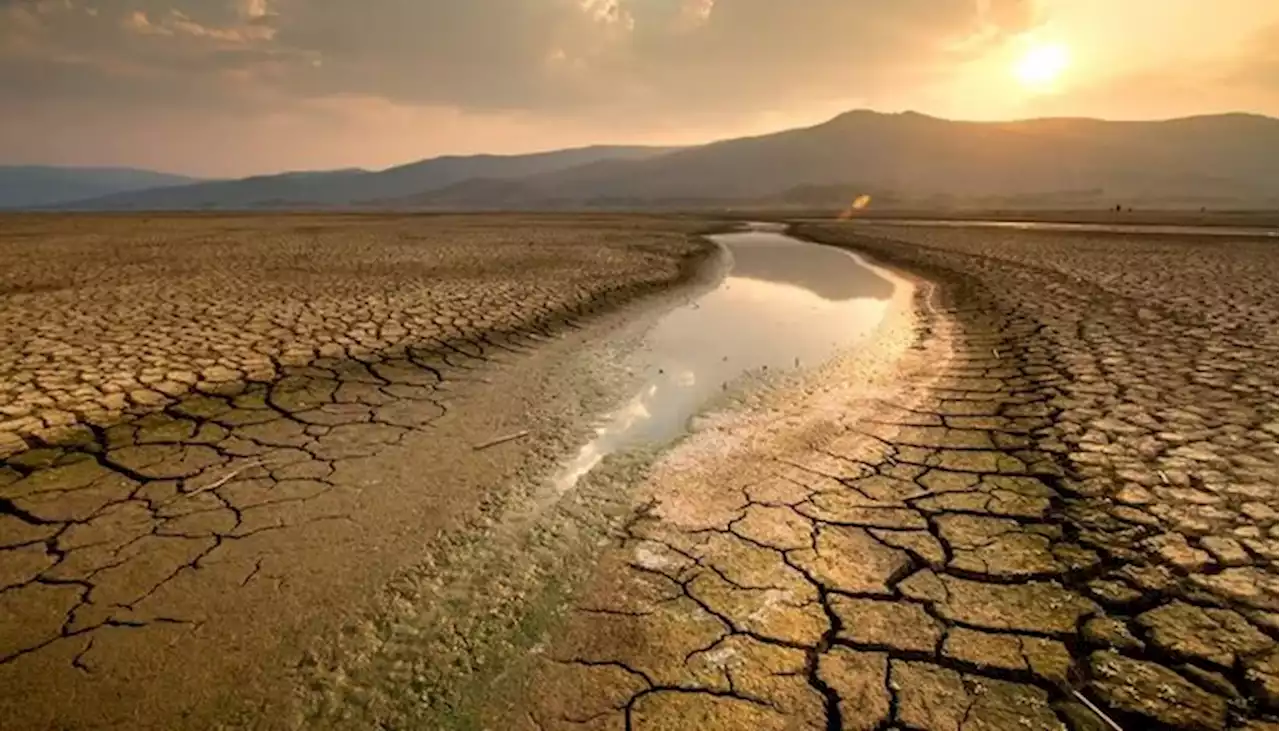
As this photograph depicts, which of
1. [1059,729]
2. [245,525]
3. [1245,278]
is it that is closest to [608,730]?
[1059,729]

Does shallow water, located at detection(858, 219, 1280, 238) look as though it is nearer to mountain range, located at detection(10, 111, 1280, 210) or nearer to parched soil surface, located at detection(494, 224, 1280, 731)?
parched soil surface, located at detection(494, 224, 1280, 731)

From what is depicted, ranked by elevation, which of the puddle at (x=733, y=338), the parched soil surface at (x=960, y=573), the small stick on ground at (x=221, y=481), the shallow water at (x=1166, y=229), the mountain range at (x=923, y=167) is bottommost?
the puddle at (x=733, y=338)

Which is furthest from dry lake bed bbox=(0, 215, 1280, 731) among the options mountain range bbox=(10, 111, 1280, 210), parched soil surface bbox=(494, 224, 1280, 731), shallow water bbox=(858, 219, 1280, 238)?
mountain range bbox=(10, 111, 1280, 210)

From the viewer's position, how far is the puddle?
4930mm

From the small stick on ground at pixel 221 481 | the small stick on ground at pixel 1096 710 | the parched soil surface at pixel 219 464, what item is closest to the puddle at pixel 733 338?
the parched soil surface at pixel 219 464

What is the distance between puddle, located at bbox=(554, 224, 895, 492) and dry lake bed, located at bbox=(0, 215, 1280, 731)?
0.24 ft

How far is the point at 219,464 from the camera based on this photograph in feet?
13.1

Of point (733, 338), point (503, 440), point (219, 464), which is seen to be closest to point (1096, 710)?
point (503, 440)

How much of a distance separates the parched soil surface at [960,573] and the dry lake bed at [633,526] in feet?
0.05

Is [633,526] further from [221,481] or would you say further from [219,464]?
[219,464]

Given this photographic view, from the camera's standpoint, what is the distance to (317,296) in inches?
375

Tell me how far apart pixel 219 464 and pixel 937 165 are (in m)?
163

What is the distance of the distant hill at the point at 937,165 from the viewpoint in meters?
119

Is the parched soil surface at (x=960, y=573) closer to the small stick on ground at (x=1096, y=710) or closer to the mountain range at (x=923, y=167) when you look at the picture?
the small stick on ground at (x=1096, y=710)
